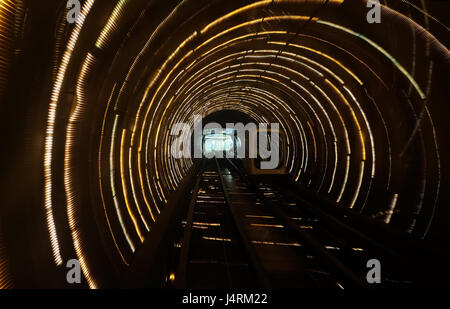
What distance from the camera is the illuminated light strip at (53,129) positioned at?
9.04 feet

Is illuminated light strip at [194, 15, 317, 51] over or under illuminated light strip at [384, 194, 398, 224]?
over

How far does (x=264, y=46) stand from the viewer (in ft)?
31.1

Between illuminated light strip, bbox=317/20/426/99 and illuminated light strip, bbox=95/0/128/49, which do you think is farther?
illuminated light strip, bbox=317/20/426/99

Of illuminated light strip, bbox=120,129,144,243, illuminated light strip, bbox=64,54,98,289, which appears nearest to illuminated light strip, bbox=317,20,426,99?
illuminated light strip, bbox=120,129,144,243

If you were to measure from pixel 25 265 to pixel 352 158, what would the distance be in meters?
10.3

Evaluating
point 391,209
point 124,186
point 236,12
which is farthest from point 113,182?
point 391,209

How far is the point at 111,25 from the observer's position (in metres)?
3.44

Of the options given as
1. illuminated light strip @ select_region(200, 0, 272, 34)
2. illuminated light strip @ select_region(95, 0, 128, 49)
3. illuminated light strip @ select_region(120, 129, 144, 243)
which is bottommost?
illuminated light strip @ select_region(120, 129, 144, 243)

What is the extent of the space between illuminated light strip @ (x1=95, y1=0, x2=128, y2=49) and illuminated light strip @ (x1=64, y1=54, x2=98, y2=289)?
21 cm

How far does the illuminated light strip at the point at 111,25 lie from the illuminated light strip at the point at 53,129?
17.8 inches

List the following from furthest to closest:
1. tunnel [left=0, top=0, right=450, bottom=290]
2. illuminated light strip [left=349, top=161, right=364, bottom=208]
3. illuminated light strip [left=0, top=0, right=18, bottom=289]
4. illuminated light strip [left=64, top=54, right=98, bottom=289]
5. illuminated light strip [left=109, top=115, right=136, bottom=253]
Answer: illuminated light strip [left=349, top=161, right=364, bottom=208] → illuminated light strip [left=109, top=115, right=136, bottom=253] → illuminated light strip [left=64, top=54, right=98, bottom=289] → tunnel [left=0, top=0, right=450, bottom=290] → illuminated light strip [left=0, top=0, right=18, bottom=289]

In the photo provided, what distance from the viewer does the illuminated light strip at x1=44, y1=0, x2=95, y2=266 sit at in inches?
109

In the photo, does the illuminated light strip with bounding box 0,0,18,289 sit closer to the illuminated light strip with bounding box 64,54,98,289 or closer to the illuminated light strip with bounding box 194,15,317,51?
the illuminated light strip with bounding box 64,54,98,289
